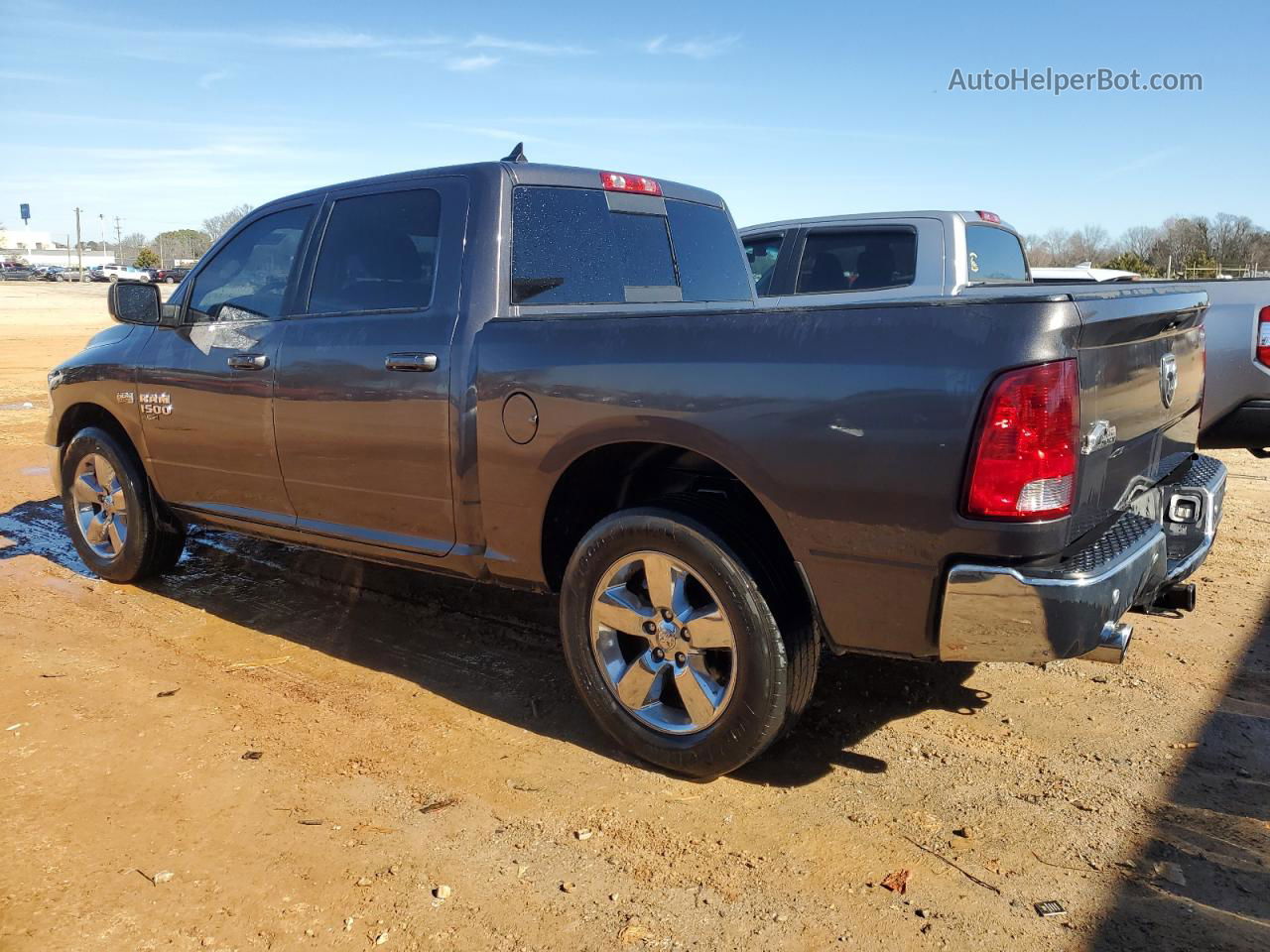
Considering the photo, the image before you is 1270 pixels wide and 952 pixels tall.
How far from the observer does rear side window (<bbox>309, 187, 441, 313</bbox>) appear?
3967 millimetres

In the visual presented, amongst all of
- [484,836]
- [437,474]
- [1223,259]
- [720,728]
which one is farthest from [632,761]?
[1223,259]

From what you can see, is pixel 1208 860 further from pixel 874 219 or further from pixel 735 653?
pixel 874 219

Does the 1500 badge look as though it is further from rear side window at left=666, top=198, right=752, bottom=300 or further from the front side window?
rear side window at left=666, top=198, right=752, bottom=300

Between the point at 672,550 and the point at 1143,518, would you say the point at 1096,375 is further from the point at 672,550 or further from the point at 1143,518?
the point at 672,550

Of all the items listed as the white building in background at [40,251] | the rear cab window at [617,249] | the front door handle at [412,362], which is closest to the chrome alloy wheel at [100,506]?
the front door handle at [412,362]

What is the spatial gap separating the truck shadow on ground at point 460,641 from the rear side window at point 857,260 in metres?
3.28

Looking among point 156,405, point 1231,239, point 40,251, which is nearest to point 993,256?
point 156,405

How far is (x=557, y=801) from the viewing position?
10.3ft

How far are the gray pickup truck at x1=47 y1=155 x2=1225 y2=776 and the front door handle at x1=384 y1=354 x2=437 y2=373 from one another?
0.06ft

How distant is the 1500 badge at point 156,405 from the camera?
489 centimetres

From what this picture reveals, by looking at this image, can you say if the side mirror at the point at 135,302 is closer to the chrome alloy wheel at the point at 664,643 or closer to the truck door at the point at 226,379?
the truck door at the point at 226,379

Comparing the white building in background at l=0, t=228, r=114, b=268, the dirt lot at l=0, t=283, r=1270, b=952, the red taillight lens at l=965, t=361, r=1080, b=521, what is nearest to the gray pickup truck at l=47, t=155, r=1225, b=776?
the red taillight lens at l=965, t=361, r=1080, b=521

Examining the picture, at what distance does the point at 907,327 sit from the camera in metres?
2.66

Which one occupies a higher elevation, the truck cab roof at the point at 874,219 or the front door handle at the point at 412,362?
the truck cab roof at the point at 874,219
